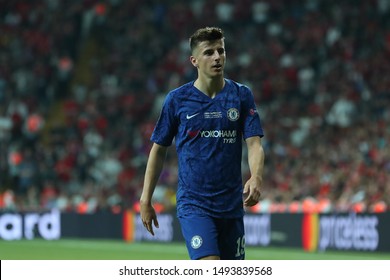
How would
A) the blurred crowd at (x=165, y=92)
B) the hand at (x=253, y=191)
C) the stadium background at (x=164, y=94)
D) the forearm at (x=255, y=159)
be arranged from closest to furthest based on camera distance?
the hand at (x=253, y=191)
the forearm at (x=255, y=159)
the stadium background at (x=164, y=94)
the blurred crowd at (x=165, y=92)

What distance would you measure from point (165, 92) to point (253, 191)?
19658mm

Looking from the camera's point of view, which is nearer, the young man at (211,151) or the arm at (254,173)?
the arm at (254,173)

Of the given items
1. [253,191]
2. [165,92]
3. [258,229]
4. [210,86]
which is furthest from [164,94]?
[253,191]

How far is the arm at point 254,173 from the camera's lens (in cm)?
779

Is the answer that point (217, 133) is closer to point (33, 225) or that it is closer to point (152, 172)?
point (152, 172)

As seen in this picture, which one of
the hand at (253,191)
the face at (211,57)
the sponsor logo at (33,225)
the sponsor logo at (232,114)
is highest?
the face at (211,57)

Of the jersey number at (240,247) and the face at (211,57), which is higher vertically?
the face at (211,57)

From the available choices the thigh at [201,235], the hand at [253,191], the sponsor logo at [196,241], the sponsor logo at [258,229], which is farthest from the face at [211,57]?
the sponsor logo at [258,229]

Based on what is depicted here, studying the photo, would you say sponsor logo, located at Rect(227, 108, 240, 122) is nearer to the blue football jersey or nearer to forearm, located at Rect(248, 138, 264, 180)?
the blue football jersey

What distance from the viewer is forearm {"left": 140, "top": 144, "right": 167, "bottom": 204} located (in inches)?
322

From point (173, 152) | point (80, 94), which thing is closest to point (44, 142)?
point (80, 94)

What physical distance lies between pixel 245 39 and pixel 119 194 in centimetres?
523

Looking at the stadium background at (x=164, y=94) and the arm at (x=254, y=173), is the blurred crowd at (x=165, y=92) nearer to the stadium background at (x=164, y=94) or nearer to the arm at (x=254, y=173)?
the stadium background at (x=164, y=94)

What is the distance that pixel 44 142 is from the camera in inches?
1093
